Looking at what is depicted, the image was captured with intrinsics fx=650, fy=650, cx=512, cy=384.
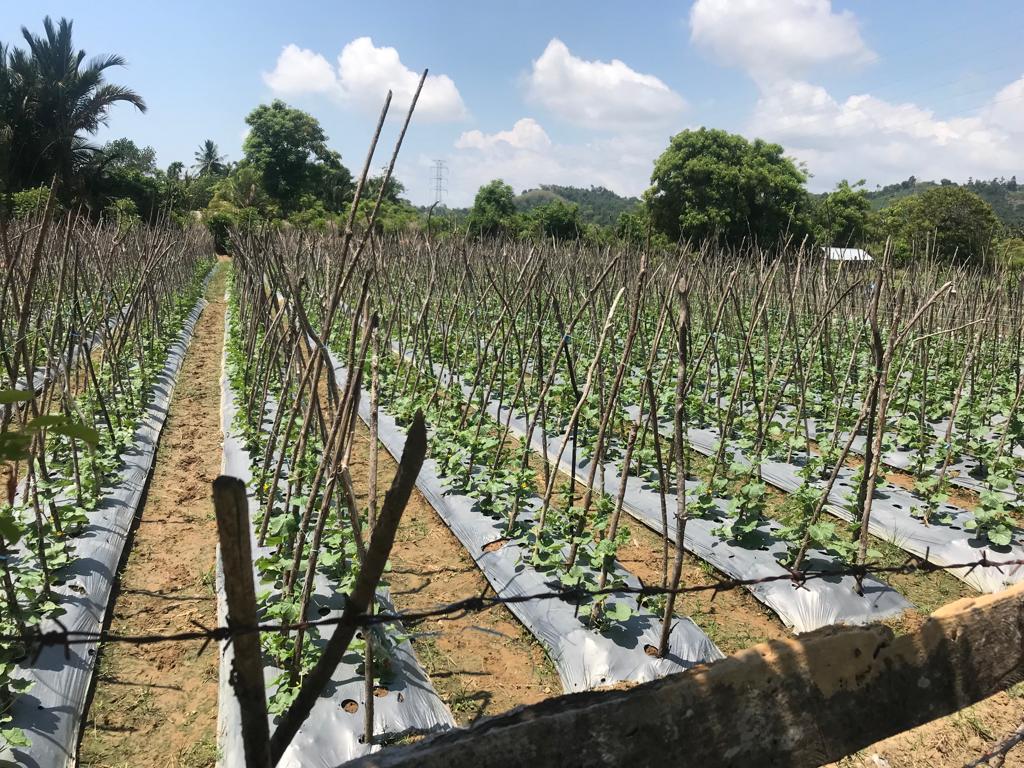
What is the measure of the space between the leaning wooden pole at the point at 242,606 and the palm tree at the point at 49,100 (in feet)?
88.0

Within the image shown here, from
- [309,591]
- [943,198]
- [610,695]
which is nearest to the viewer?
[610,695]

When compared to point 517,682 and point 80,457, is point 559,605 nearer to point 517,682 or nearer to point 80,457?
point 517,682

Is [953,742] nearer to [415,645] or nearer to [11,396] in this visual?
[415,645]

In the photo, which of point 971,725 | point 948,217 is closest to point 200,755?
point 971,725

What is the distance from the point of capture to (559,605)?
11.5 feet

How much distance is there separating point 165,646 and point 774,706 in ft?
10.4

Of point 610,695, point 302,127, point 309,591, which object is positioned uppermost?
point 302,127

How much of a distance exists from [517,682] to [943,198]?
103 feet

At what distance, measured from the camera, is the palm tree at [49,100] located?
2278 centimetres

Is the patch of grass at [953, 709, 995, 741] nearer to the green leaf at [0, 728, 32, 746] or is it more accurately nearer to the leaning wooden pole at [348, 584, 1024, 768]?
the leaning wooden pole at [348, 584, 1024, 768]

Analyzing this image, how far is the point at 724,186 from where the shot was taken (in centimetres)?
2369

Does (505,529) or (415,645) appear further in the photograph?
(505,529)

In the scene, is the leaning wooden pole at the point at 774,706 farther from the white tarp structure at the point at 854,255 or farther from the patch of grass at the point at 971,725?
the white tarp structure at the point at 854,255

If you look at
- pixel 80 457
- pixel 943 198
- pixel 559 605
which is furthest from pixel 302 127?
pixel 559 605
